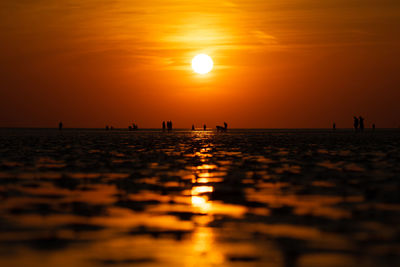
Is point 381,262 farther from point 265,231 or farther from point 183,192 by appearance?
point 183,192

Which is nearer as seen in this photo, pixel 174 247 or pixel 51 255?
pixel 51 255

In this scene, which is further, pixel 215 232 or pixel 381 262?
pixel 215 232

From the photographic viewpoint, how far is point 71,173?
2052 centimetres

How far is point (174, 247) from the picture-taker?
880 cm

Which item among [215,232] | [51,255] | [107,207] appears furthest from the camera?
[107,207]

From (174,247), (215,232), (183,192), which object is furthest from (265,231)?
(183,192)

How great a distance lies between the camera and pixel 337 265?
7629 mm

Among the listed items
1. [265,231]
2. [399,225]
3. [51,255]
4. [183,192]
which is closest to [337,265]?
[265,231]

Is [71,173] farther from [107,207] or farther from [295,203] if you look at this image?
[295,203]

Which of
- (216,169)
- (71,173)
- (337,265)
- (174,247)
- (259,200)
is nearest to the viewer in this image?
(337,265)

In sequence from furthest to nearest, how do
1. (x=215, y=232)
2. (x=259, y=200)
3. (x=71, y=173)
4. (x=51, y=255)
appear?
(x=71, y=173) → (x=259, y=200) → (x=215, y=232) → (x=51, y=255)

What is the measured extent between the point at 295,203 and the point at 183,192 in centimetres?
342

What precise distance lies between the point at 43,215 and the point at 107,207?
5.28 ft

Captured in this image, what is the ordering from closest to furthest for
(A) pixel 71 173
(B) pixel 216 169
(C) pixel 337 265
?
(C) pixel 337 265 < (A) pixel 71 173 < (B) pixel 216 169
